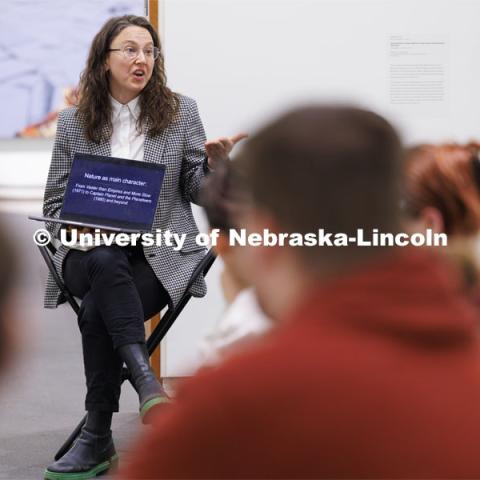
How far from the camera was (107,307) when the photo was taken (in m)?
2.83

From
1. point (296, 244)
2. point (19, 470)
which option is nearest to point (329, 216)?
point (296, 244)

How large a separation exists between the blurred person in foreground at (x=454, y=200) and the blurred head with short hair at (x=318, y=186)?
32.3 inches

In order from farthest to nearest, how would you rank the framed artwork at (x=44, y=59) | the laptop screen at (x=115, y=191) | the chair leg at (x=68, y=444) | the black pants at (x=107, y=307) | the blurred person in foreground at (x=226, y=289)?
the framed artwork at (x=44, y=59) → the chair leg at (x=68, y=444) → the laptop screen at (x=115, y=191) → the black pants at (x=107, y=307) → the blurred person in foreground at (x=226, y=289)

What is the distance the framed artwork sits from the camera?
6.64 m

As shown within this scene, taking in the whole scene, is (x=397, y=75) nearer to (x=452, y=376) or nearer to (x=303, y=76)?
(x=303, y=76)

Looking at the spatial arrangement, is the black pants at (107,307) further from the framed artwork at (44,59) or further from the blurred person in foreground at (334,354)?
the framed artwork at (44,59)

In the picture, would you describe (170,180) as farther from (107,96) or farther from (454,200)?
(454,200)

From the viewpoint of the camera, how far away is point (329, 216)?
2.46 ft

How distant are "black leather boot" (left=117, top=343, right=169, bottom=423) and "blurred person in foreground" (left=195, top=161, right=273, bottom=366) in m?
1.32

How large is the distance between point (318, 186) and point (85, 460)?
229 centimetres

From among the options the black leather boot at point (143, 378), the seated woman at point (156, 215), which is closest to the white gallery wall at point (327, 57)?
the seated woman at point (156, 215)

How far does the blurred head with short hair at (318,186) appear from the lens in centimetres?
75

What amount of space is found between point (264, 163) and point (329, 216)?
0.20 feet

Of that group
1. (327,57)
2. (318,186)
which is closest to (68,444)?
(327,57)
